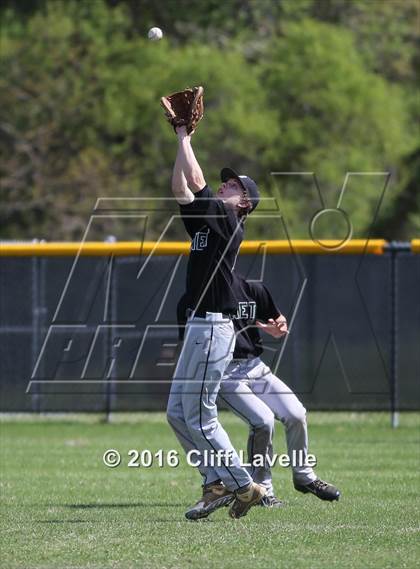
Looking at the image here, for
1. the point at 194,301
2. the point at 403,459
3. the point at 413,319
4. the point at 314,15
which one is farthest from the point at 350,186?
the point at 194,301

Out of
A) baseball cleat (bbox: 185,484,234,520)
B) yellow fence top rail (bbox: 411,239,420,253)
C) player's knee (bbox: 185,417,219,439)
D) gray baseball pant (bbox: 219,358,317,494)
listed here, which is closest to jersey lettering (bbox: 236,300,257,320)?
gray baseball pant (bbox: 219,358,317,494)

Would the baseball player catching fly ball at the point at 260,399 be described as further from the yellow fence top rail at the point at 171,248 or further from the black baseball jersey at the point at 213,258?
the yellow fence top rail at the point at 171,248

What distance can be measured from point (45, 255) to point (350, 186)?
17.7 meters

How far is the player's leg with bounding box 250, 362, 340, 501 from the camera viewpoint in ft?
27.8

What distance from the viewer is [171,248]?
47.9 ft

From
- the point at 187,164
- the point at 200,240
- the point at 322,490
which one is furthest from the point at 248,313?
the point at 187,164

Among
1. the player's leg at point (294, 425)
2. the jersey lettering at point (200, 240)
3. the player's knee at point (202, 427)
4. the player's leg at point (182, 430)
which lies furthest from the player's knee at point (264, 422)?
the jersey lettering at point (200, 240)

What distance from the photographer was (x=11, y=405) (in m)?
15.0

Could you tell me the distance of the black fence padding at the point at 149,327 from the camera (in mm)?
14773

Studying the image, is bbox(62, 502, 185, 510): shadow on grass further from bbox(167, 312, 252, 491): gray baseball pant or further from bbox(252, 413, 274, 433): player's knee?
bbox(167, 312, 252, 491): gray baseball pant

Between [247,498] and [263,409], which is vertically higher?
[263,409]

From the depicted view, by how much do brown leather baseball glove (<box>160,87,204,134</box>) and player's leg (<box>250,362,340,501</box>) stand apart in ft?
6.58

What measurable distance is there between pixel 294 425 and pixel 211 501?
3.11 ft

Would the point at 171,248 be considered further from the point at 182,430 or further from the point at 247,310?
the point at 182,430
